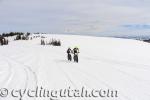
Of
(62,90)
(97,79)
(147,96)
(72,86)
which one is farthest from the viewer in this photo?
(97,79)

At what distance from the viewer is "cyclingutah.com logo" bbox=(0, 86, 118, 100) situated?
1252 centimetres

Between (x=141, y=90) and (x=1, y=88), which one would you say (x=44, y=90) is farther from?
(x=141, y=90)

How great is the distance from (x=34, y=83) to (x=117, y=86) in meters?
3.68

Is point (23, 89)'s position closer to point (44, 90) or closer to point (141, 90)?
point (44, 90)

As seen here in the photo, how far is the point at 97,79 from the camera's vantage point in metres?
17.5

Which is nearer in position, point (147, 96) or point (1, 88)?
point (147, 96)

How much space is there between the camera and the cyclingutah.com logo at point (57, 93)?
493 inches

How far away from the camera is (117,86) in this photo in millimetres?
15211

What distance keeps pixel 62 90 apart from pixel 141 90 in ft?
10.6

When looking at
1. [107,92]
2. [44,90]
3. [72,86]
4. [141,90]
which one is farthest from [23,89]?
[141,90]

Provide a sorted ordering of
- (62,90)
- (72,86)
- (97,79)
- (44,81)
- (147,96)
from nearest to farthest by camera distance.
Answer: (147,96) → (62,90) → (72,86) → (44,81) → (97,79)

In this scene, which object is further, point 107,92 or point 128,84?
point 128,84

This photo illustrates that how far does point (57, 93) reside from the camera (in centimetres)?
1313

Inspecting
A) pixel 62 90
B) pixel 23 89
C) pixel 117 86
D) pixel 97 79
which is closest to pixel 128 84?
pixel 117 86
